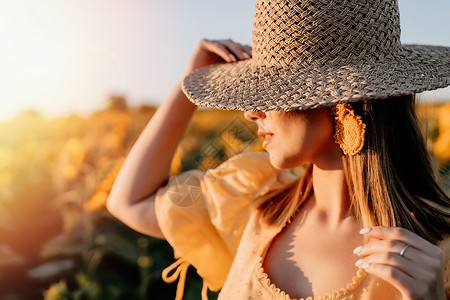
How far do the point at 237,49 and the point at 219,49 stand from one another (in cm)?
6

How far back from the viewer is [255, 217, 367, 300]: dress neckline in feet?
3.80

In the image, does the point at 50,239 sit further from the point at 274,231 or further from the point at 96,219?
the point at 274,231

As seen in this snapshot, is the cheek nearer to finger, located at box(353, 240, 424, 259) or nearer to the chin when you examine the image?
the chin

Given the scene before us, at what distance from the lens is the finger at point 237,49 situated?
4.98 feet

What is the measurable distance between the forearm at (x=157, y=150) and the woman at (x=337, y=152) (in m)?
0.17

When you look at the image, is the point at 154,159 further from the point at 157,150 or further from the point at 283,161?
the point at 283,161

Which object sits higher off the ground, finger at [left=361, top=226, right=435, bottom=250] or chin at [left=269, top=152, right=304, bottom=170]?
chin at [left=269, top=152, right=304, bottom=170]

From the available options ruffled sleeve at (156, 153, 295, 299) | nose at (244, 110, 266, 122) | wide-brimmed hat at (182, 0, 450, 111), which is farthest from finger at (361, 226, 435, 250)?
ruffled sleeve at (156, 153, 295, 299)

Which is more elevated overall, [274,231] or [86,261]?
[274,231]

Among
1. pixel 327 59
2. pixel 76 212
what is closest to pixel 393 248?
pixel 327 59

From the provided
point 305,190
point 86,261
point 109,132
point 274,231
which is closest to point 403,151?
point 305,190

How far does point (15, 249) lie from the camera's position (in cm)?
329

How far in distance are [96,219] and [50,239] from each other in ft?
1.47

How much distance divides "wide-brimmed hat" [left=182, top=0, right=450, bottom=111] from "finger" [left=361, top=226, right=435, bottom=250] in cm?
27
